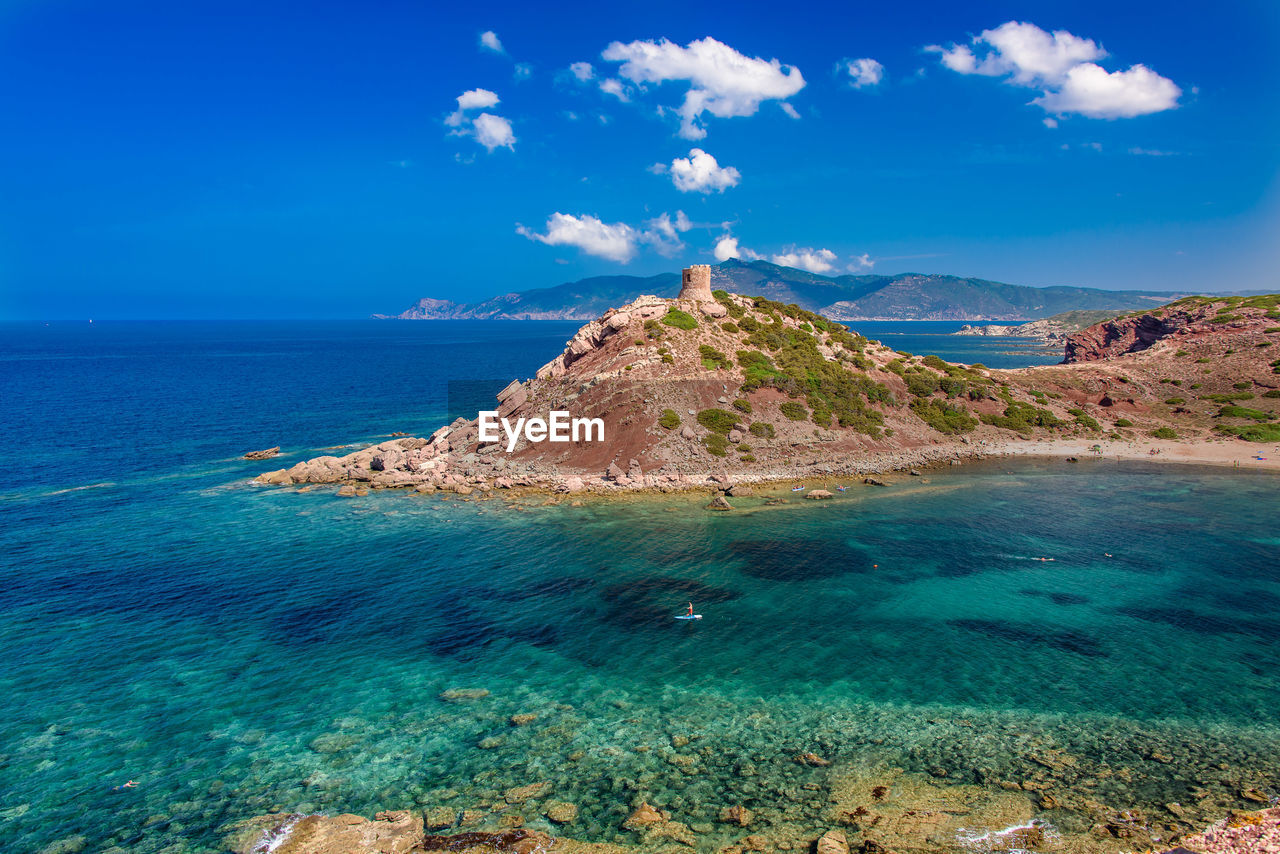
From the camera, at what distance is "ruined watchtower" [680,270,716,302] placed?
8131cm

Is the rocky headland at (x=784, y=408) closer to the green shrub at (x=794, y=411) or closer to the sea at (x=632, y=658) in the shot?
the green shrub at (x=794, y=411)

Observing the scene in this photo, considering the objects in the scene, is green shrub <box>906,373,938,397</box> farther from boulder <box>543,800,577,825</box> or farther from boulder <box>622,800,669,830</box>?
boulder <box>543,800,577,825</box>

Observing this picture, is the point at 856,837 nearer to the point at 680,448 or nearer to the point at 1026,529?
the point at 1026,529

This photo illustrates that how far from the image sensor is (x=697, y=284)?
3253 inches

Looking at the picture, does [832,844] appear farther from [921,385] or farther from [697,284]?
[697,284]

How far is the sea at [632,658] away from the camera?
20.6 meters

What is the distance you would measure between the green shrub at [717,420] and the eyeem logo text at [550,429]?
10.3 meters

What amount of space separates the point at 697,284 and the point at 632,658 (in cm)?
6131

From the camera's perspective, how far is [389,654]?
29.6 meters

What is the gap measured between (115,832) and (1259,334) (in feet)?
407

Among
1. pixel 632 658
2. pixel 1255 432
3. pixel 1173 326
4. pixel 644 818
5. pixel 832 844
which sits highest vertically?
pixel 1173 326

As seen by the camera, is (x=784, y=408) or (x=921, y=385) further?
(x=921, y=385)

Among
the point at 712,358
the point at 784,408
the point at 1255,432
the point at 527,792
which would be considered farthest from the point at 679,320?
the point at 1255,432

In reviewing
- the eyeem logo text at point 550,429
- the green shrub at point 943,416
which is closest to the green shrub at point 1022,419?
the green shrub at point 943,416
